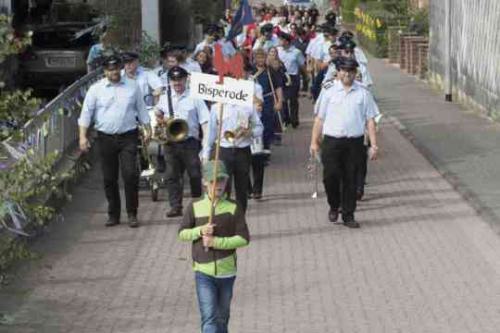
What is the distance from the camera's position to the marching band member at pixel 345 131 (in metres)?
13.9

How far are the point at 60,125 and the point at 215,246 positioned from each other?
8565 mm

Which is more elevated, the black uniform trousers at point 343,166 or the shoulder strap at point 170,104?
the shoulder strap at point 170,104

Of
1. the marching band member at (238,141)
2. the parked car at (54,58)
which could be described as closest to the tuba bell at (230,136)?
the marching band member at (238,141)

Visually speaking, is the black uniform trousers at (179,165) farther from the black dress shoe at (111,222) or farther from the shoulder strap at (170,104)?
the black dress shoe at (111,222)

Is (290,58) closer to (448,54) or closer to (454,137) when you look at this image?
(454,137)

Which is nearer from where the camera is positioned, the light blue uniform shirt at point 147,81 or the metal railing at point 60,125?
the metal railing at point 60,125

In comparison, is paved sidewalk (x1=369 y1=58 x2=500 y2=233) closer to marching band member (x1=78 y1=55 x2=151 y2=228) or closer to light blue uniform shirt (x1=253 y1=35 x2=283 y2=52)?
light blue uniform shirt (x1=253 y1=35 x2=283 y2=52)

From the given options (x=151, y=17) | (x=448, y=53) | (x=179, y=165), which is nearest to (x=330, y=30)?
(x=151, y=17)

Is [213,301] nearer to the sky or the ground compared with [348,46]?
nearer to the ground

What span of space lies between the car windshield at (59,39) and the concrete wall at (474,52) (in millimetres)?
7482

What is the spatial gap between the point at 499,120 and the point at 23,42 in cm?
1526

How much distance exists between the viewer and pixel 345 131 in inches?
550

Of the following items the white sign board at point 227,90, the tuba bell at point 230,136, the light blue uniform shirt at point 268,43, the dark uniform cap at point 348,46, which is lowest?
the light blue uniform shirt at point 268,43

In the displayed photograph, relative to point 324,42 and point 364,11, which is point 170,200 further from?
point 364,11
